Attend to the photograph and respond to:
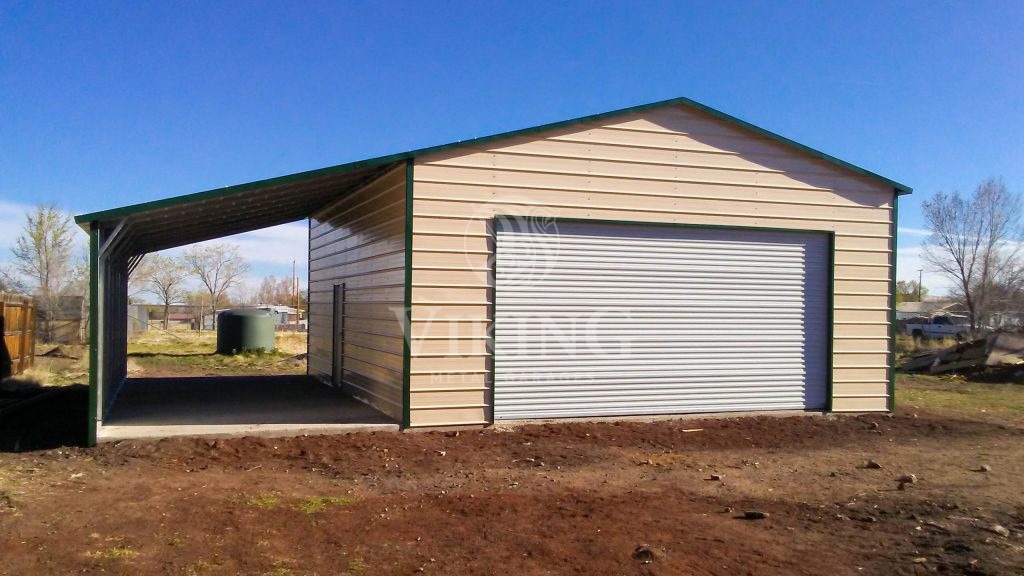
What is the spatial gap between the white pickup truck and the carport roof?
33.0 meters

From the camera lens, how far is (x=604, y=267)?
10383 millimetres

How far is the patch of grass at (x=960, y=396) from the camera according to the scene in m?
13.0

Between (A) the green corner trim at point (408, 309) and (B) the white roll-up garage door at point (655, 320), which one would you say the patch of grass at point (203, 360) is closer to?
(A) the green corner trim at point (408, 309)

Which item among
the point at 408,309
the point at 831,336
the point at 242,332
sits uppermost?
the point at 408,309

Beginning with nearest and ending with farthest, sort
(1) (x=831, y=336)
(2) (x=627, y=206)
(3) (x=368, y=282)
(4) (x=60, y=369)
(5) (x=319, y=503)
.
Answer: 1. (5) (x=319, y=503)
2. (2) (x=627, y=206)
3. (1) (x=831, y=336)
4. (3) (x=368, y=282)
5. (4) (x=60, y=369)

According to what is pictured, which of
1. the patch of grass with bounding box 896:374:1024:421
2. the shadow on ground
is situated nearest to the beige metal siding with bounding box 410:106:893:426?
the patch of grass with bounding box 896:374:1024:421

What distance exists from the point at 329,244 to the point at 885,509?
35.7 ft

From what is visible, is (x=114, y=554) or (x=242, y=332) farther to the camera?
(x=242, y=332)

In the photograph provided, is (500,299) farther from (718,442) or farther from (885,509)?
(885,509)

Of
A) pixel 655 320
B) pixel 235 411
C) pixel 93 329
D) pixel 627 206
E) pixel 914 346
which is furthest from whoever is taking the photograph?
pixel 914 346

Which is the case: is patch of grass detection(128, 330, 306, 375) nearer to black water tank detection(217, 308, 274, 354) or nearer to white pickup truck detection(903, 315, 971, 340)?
black water tank detection(217, 308, 274, 354)

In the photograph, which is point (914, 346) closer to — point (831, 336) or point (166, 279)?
point (831, 336)

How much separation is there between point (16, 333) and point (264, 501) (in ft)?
42.7

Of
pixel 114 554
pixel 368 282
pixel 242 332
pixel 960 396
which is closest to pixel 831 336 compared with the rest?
pixel 960 396
